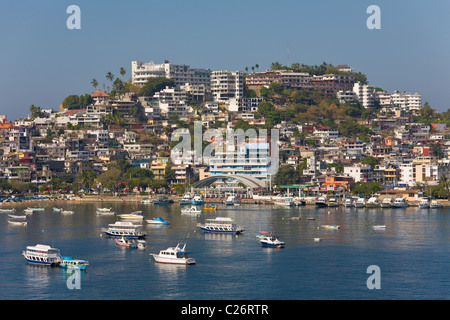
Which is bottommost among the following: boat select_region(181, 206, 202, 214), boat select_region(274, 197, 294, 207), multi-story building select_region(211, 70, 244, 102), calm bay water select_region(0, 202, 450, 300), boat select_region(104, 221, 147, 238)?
calm bay water select_region(0, 202, 450, 300)

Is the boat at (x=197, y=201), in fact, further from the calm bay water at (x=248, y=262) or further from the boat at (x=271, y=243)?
the boat at (x=271, y=243)

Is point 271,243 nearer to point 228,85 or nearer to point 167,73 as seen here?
point 228,85

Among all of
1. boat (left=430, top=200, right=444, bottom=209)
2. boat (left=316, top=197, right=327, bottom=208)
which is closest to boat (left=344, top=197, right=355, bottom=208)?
boat (left=316, top=197, right=327, bottom=208)

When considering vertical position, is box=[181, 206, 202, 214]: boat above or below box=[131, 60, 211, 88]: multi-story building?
below

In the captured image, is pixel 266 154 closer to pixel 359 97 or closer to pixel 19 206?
pixel 19 206

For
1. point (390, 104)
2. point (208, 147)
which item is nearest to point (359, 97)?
point (390, 104)

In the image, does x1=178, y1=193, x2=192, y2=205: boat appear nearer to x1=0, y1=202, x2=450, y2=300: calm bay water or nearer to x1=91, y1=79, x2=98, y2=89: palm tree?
x1=0, y1=202, x2=450, y2=300: calm bay water
